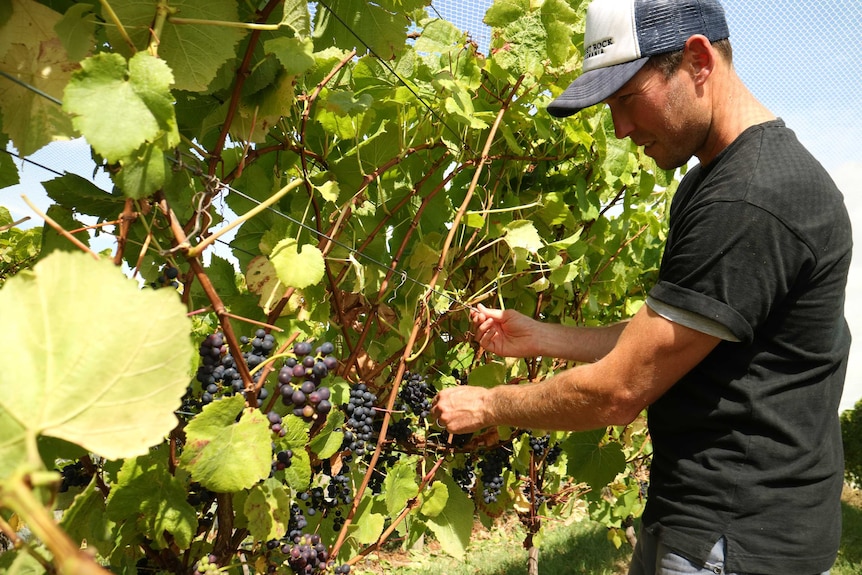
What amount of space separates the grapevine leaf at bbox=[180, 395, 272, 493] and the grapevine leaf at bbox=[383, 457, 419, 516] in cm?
76

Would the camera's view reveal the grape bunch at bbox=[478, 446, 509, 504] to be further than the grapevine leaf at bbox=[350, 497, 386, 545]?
Yes

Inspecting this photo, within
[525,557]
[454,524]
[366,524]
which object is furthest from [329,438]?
[525,557]

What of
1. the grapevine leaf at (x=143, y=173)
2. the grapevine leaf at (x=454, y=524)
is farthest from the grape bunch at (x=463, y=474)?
the grapevine leaf at (x=143, y=173)

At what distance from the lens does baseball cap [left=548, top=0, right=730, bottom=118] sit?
1.54 meters

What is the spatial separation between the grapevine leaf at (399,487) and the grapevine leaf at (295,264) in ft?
2.36

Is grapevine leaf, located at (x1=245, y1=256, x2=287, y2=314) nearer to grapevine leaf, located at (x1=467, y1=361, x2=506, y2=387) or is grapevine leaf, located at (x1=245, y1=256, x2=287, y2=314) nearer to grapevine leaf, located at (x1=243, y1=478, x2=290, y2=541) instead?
grapevine leaf, located at (x1=243, y1=478, x2=290, y2=541)

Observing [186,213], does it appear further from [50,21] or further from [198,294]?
[50,21]

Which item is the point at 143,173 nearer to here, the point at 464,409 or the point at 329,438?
the point at 329,438

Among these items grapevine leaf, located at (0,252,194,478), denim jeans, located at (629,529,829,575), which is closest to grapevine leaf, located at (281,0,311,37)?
grapevine leaf, located at (0,252,194,478)

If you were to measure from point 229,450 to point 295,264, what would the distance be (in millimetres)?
392

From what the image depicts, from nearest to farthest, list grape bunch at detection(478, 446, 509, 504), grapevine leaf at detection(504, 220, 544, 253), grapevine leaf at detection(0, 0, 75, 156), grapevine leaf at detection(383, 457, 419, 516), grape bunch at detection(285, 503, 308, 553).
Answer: grapevine leaf at detection(0, 0, 75, 156), grape bunch at detection(285, 503, 308, 553), grapevine leaf at detection(383, 457, 419, 516), grapevine leaf at detection(504, 220, 544, 253), grape bunch at detection(478, 446, 509, 504)

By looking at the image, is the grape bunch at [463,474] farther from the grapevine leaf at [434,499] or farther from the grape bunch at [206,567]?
the grape bunch at [206,567]

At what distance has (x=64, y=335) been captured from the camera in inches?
24.3

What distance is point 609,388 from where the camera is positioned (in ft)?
A: 4.87
